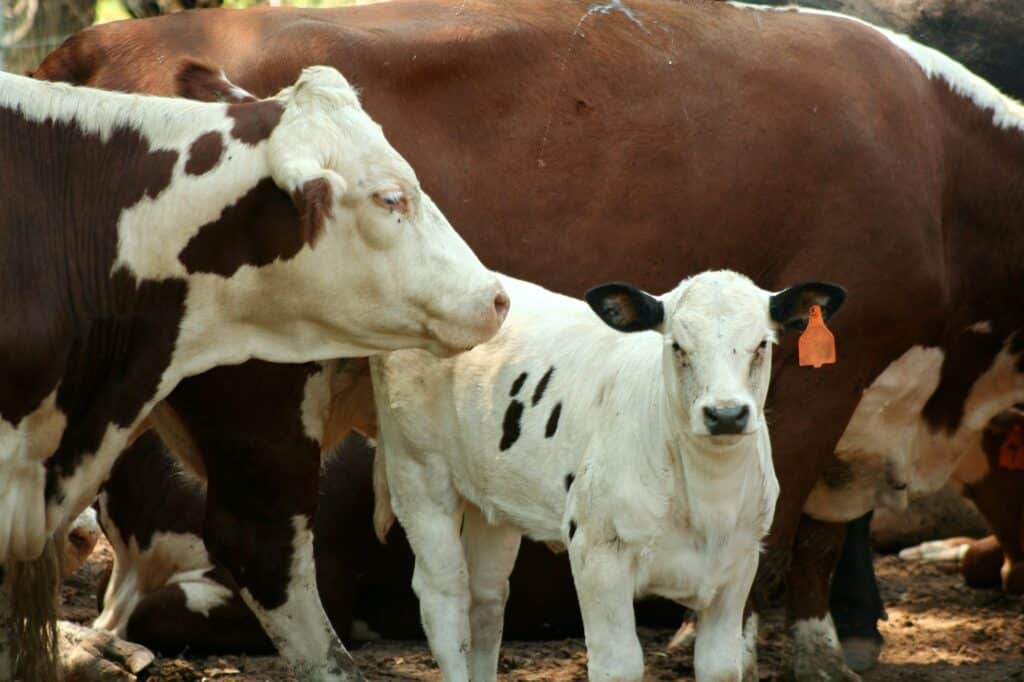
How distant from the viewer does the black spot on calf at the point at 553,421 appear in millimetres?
6035

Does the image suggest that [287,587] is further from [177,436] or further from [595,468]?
[595,468]

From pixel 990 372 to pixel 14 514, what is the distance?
4514 mm

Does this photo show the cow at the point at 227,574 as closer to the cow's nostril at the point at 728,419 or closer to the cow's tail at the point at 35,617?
the cow's tail at the point at 35,617

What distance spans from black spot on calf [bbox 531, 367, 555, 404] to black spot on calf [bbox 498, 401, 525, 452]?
6 centimetres

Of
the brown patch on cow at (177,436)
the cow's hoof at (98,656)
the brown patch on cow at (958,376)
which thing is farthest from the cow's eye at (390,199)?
the brown patch on cow at (958,376)

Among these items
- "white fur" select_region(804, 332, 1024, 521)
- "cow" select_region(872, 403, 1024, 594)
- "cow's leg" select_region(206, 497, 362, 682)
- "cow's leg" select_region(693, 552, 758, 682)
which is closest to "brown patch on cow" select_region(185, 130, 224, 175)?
"cow's leg" select_region(206, 497, 362, 682)

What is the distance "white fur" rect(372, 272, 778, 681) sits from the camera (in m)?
5.51

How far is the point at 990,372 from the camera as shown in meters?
8.10

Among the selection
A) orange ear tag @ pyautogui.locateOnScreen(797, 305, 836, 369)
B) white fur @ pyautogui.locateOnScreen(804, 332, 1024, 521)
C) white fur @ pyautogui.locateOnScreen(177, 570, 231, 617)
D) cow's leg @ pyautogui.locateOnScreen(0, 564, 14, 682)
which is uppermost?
orange ear tag @ pyautogui.locateOnScreen(797, 305, 836, 369)

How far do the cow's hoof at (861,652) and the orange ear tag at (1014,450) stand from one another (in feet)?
4.49

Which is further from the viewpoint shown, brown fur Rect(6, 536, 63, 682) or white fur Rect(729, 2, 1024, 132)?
white fur Rect(729, 2, 1024, 132)

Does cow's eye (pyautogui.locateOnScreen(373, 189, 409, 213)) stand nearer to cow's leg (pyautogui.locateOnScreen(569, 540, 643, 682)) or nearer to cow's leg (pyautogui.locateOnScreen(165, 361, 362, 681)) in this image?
cow's leg (pyautogui.locateOnScreen(165, 361, 362, 681))

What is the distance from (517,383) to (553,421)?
26cm

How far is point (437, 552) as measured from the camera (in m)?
6.37
